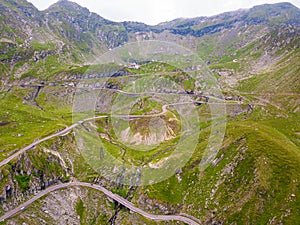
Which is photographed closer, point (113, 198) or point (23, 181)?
point (23, 181)

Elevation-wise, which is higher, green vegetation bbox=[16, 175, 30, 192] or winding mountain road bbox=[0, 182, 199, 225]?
green vegetation bbox=[16, 175, 30, 192]

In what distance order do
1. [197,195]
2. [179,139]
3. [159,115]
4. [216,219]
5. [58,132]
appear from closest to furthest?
[216,219]
[197,195]
[58,132]
[179,139]
[159,115]

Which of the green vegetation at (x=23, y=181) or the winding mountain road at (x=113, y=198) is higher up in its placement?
the green vegetation at (x=23, y=181)

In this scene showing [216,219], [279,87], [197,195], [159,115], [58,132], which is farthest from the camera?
[279,87]

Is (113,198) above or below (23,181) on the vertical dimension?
below

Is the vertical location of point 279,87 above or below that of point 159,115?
above

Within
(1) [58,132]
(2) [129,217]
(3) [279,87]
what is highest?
(3) [279,87]

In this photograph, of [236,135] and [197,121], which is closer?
[236,135]

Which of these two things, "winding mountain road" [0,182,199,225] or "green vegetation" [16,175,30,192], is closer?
"winding mountain road" [0,182,199,225]

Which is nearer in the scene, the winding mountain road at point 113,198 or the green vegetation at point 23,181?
the winding mountain road at point 113,198

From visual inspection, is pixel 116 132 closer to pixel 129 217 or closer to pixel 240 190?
pixel 129 217

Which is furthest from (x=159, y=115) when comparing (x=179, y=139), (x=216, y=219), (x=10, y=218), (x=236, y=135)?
(x=10, y=218)
